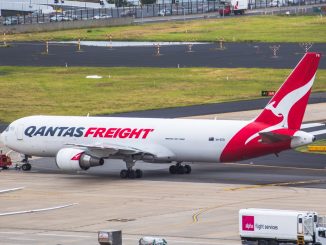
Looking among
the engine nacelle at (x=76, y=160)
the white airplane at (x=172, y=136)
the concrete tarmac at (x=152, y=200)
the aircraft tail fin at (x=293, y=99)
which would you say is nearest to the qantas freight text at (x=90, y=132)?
the white airplane at (x=172, y=136)

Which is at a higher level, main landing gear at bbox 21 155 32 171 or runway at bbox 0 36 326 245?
runway at bbox 0 36 326 245

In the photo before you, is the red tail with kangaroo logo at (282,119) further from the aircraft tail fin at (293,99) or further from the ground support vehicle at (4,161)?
the ground support vehicle at (4,161)

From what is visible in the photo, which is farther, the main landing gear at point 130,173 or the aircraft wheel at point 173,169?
the aircraft wheel at point 173,169

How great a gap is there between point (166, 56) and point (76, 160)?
242 ft

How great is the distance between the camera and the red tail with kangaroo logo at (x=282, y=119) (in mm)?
74731

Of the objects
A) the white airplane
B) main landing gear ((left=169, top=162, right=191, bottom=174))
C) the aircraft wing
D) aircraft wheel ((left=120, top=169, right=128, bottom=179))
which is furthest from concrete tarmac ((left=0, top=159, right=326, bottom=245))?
the aircraft wing

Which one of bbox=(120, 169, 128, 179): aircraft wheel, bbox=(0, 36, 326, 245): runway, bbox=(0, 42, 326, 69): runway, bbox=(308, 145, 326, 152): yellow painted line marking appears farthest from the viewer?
bbox=(0, 42, 326, 69): runway

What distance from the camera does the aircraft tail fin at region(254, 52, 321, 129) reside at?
246ft

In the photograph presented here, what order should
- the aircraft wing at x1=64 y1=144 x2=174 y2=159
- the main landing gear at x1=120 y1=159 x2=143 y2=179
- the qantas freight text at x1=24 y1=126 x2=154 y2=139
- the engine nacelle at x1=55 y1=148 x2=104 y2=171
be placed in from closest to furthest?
the engine nacelle at x1=55 y1=148 x2=104 y2=171 < the aircraft wing at x1=64 y1=144 x2=174 y2=159 < the main landing gear at x1=120 y1=159 x2=143 y2=179 < the qantas freight text at x1=24 y1=126 x2=154 y2=139

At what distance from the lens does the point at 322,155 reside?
8488 centimetres

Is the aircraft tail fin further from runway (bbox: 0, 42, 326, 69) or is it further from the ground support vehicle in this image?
runway (bbox: 0, 42, 326, 69)

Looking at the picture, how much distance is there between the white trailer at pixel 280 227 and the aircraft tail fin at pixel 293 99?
24.1 meters

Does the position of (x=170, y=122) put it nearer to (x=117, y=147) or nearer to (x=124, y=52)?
(x=117, y=147)

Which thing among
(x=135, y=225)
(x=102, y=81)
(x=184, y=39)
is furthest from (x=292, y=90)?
(x=184, y=39)
